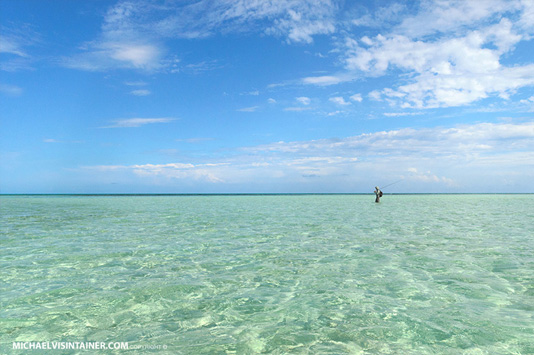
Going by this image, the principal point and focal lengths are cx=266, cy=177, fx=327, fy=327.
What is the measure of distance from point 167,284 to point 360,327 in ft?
17.2

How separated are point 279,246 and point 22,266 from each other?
946cm

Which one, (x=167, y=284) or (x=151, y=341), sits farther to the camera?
(x=167, y=284)

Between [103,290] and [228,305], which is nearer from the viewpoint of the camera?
[228,305]

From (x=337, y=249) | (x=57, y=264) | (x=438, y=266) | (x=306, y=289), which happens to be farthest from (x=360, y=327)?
(x=57, y=264)

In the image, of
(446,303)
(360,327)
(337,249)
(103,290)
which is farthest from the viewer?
(337,249)

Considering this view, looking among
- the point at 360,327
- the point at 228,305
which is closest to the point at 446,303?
the point at 360,327

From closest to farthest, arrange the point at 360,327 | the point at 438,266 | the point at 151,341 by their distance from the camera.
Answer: the point at 151,341, the point at 360,327, the point at 438,266

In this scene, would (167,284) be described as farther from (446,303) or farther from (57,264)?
(446,303)

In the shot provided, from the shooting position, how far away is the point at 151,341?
5.63m

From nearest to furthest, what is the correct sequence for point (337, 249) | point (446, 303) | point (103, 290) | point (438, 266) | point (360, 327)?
point (360, 327) < point (446, 303) < point (103, 290) < point (438, 266) < point (337, 249)

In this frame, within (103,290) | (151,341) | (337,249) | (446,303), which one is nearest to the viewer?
(151,341)

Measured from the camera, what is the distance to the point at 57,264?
11.3 metres

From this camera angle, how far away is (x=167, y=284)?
8883mm

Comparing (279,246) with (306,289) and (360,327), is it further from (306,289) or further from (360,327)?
(360,327)
